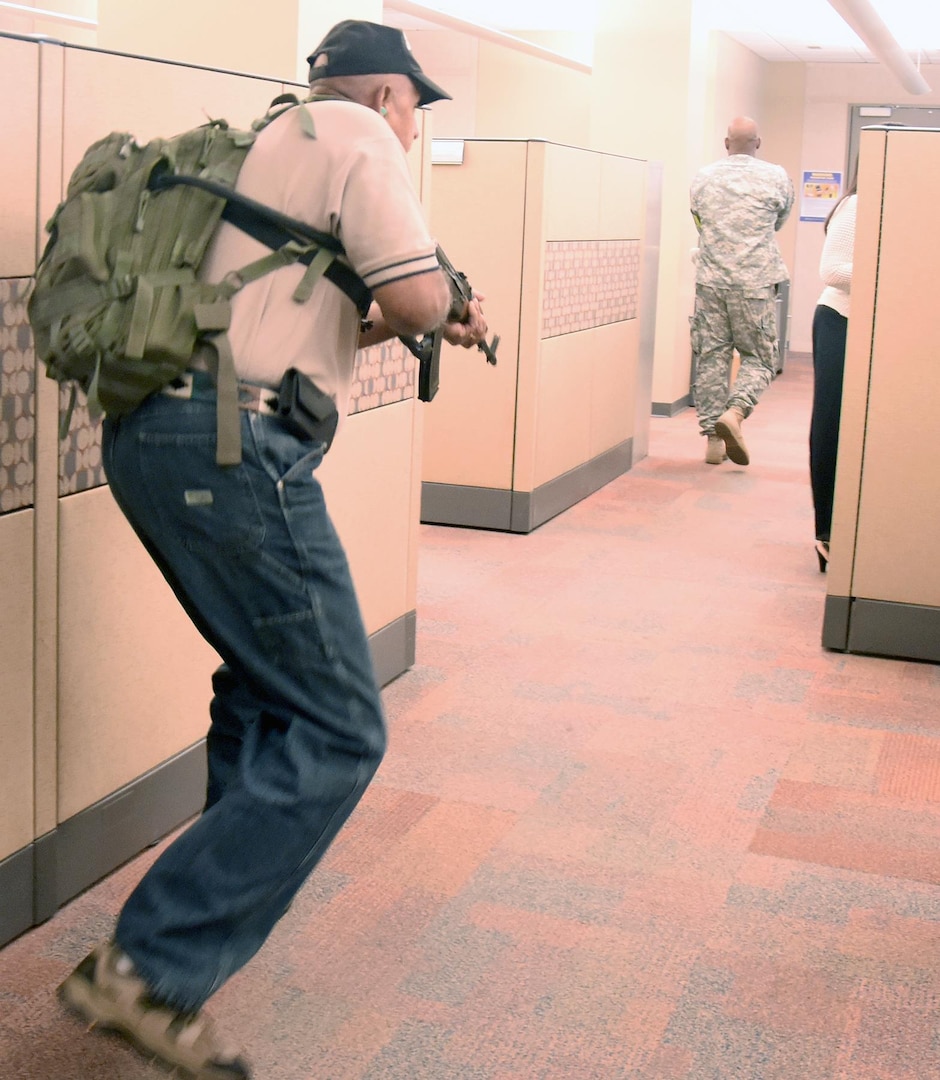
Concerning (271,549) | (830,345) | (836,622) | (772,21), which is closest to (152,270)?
(271,549)

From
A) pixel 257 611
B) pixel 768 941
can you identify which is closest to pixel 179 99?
pixel 257 611

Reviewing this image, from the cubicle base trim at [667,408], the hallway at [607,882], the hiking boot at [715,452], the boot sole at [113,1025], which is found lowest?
the hallway at [607,882]

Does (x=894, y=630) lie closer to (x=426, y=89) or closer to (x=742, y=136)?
(x=426, y=89)

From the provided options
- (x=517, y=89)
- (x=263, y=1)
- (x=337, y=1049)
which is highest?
(x=517, y=89)

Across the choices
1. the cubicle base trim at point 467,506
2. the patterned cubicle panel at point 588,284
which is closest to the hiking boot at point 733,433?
the patterned cubicle panel at point 588,284

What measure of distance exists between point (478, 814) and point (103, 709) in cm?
77

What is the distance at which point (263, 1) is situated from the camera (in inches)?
159

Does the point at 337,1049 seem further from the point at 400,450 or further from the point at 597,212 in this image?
the point at 597,212

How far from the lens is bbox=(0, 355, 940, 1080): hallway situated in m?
1.83

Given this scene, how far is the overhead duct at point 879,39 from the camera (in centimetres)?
719

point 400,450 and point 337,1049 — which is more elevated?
point 400,450

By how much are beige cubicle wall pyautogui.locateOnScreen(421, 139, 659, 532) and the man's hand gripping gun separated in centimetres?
298

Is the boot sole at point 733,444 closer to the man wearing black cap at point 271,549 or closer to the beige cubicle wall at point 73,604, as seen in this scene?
the beige cubicle wall at point 73,604

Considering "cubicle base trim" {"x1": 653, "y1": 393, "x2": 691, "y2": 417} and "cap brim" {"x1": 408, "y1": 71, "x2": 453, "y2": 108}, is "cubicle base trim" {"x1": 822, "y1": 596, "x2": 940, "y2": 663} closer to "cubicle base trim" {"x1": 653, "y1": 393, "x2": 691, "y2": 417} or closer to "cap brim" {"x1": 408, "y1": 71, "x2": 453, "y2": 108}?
"cap brim" {"x1": 408, "y1": 71, "x2": 453, "y2": 108}
